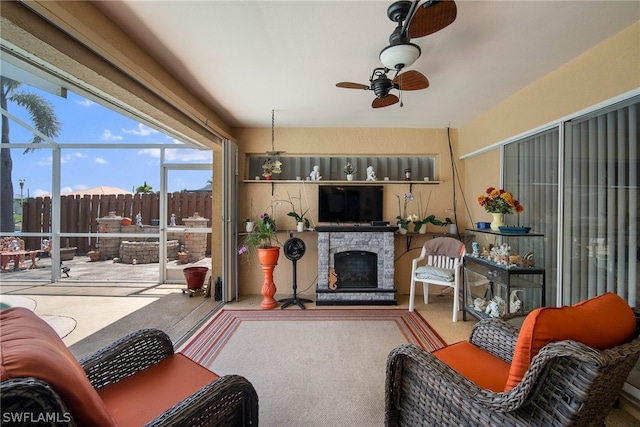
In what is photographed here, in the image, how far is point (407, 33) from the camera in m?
1.56

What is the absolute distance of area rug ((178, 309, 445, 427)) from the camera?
66.9 inches

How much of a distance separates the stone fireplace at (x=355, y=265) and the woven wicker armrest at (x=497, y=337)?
2.02 m

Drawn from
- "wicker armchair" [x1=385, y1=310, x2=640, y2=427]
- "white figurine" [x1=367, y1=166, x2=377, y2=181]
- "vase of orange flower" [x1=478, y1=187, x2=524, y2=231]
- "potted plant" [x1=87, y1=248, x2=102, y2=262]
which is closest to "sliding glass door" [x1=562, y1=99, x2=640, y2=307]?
"vase of orange flower" [x1=478, y1=187, x2=524, y2=231]

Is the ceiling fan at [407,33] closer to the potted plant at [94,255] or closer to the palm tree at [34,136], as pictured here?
the palm tree at [34,136]

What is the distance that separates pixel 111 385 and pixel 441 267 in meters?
3.47

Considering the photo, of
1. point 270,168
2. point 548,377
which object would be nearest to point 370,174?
point 270,168

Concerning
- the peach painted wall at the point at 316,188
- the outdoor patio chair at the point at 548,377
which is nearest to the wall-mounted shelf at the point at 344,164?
the peach painted wall at the point at 316,188

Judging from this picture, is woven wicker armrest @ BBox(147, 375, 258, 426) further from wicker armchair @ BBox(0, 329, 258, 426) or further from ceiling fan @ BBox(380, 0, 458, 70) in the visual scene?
ceiling fan @ BBox(380, 0, 458, 70)

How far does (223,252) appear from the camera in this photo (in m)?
3.58

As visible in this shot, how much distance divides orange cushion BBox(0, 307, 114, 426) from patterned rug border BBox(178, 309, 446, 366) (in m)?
1.64

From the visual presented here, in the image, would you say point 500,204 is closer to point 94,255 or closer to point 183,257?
point 183,257

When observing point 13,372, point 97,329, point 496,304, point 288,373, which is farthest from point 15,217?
point 496,304

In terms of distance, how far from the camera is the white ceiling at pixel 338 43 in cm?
165

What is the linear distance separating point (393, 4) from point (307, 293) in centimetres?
354
